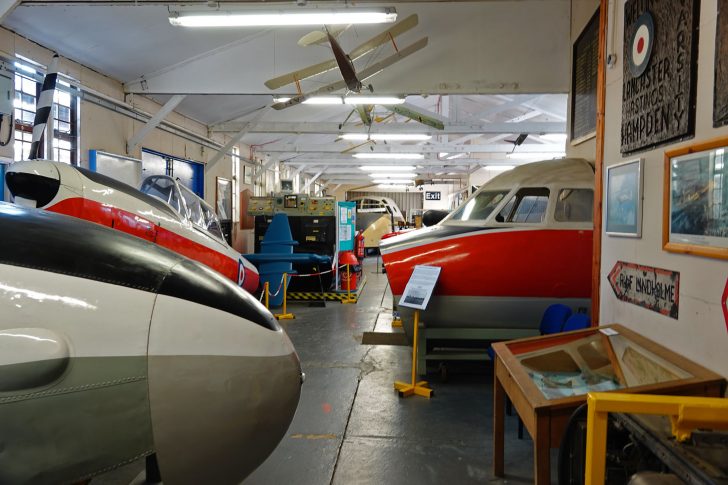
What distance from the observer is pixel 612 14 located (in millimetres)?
3574

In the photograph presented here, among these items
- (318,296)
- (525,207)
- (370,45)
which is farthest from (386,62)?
(318,296)

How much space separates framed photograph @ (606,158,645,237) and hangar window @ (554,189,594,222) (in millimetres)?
1415

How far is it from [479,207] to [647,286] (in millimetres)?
2586

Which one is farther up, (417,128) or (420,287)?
(417,128)

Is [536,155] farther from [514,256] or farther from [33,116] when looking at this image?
[33,116]

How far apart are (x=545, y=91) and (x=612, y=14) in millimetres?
4145

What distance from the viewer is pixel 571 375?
274 centimetres

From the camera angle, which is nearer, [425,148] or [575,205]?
[575,205]

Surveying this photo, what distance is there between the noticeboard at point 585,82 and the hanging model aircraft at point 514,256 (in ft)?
2.89

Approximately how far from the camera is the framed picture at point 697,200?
2197 millimetres

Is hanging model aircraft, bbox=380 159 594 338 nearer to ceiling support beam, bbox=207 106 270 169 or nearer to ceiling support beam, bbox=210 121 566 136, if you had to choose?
ceiling support beam, bbox=210 121 566 136

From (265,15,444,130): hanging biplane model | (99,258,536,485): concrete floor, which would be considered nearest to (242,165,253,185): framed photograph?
(265,15,444,130): hanging biplane model

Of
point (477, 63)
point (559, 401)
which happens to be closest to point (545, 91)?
point (477, 63)

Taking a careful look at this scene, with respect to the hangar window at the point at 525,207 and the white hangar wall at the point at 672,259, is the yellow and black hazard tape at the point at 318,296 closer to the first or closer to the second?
the hangar window at the point at 525,207
